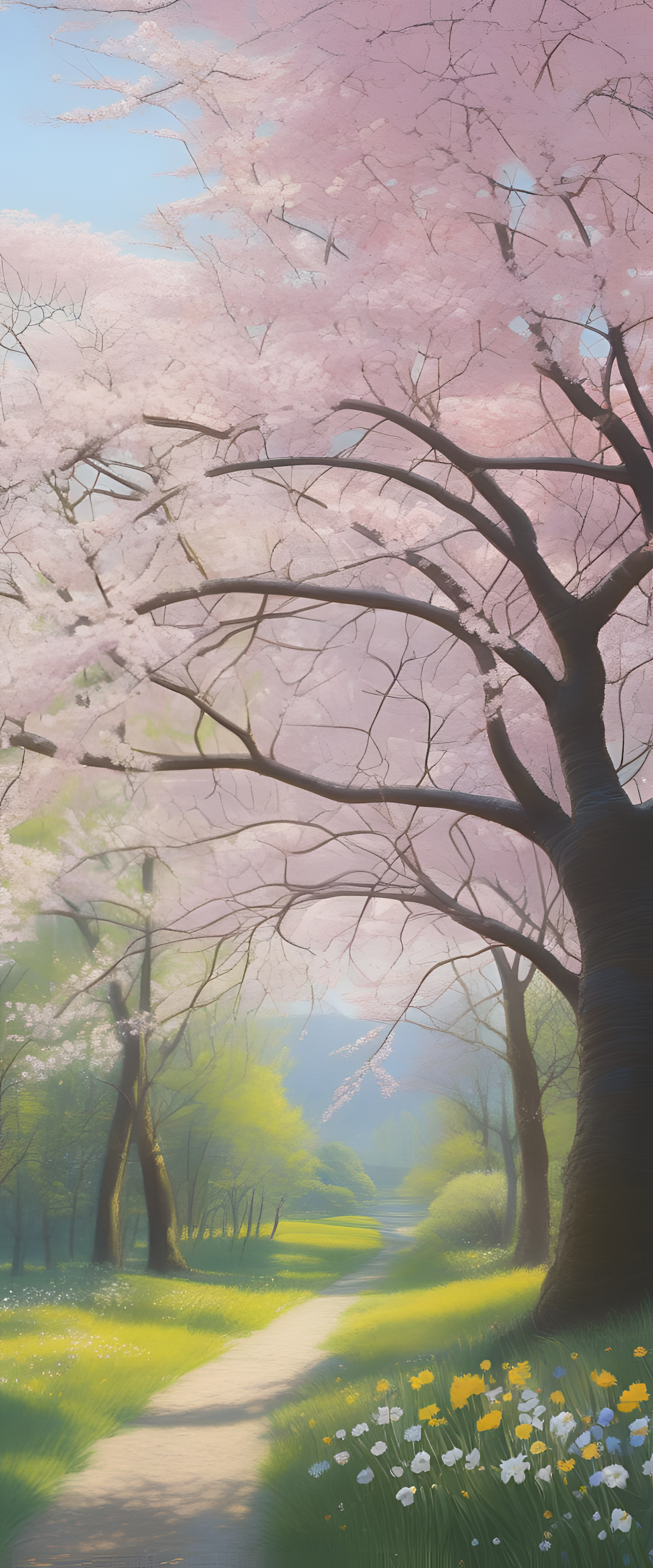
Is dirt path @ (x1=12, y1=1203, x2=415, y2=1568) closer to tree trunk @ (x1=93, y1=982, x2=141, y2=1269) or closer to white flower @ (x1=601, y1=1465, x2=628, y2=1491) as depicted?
white flower @ (x1=601, y1=1465, x2=628, y2=1491)

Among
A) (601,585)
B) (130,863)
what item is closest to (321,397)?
(601,585)

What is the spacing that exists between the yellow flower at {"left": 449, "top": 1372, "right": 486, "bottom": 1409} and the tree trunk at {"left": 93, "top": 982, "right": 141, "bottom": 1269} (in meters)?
11.5

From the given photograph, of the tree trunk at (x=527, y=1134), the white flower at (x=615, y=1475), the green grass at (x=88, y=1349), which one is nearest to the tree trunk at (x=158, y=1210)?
the green grass at (x=88, y=1349)

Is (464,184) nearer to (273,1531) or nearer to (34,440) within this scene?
(34,440)

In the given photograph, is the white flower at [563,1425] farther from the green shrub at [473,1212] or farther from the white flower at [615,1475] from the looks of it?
the green shrub at [473,1212]

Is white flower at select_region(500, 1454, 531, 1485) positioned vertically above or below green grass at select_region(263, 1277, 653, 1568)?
above

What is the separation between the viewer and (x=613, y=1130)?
5.21m

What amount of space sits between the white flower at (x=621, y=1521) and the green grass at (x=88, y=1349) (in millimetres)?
3499

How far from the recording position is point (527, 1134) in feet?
40.5

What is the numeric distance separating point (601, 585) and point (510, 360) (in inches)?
59.0

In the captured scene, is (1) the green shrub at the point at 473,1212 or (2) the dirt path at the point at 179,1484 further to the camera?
(1) the green shrub at the point at 473,1212

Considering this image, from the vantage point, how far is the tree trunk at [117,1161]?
1492 cm

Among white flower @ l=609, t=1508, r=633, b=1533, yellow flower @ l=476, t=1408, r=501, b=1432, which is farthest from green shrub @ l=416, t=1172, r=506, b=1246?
white flower @ l=609, t=1508, r=633, b=1533

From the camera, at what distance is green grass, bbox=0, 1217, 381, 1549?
586 cm
